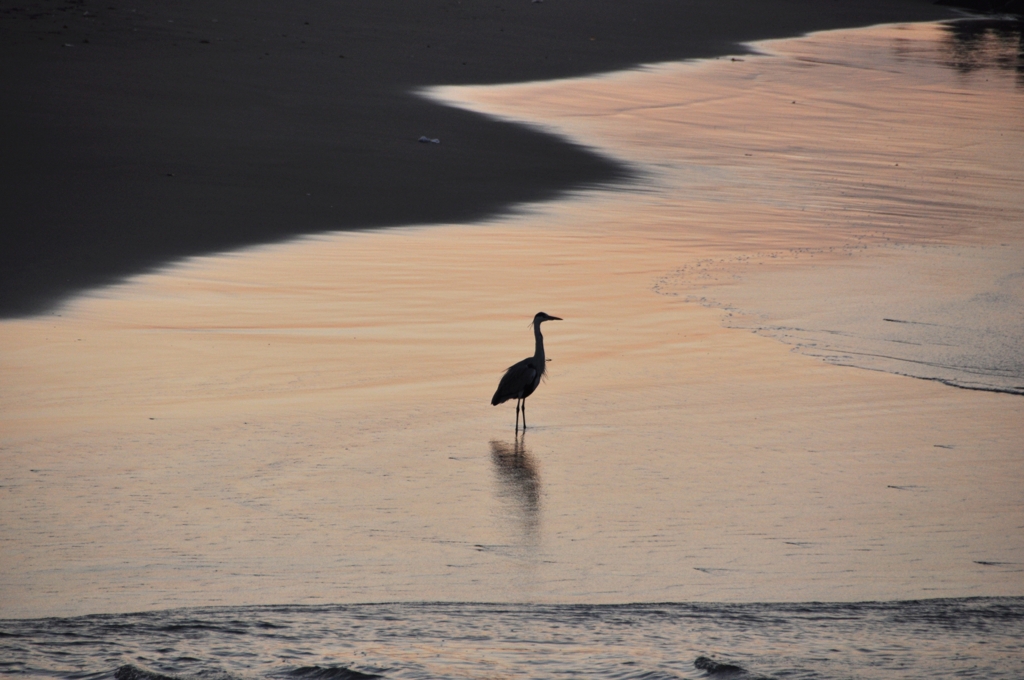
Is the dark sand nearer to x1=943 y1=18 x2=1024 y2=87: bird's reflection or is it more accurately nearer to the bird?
the bird

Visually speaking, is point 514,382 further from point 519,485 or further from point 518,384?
point 519,485

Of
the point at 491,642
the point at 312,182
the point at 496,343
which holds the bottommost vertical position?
the point at 491,642

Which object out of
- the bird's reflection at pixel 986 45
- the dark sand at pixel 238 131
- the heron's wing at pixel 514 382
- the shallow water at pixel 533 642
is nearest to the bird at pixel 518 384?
the heron's wing at pixel 514 382

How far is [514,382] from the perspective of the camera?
27.9 feet

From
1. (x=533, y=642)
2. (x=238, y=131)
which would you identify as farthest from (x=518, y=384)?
(x=238, y=131)

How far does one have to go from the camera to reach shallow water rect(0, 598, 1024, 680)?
5238 mm

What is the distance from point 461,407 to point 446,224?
5842 mm

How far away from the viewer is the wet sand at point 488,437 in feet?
20.1

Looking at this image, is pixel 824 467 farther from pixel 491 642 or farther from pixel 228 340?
pixel 228 340

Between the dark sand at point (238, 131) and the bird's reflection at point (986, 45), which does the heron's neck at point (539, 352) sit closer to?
the dark sand at point (238, 131)

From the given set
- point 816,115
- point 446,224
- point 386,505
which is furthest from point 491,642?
point 816,115

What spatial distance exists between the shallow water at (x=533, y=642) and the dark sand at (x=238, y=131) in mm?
5588

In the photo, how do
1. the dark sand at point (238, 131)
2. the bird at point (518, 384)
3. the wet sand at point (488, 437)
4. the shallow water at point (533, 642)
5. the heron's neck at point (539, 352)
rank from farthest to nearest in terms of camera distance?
1. the dark sand at point (238, 131)
2. the heron's neck at point (539, 352)
3. the bird at point (518, 384)
4. the wet sand at point (488, 437)
5. the shallow water at point (533, 642)

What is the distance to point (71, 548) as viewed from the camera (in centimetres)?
618
